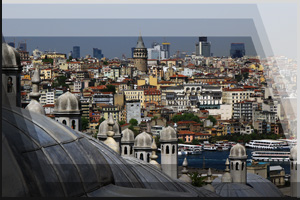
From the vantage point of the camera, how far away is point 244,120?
5.85 meters

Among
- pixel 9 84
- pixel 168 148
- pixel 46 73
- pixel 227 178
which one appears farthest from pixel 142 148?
pixel 9 84

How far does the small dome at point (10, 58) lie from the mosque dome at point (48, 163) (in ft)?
3.04

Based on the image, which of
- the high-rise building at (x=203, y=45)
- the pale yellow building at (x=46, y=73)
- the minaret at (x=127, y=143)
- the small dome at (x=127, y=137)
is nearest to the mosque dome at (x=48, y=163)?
the high-rise building at (x=203, y=45)

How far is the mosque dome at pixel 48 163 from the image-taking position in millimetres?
1323

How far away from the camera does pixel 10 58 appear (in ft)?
8.64

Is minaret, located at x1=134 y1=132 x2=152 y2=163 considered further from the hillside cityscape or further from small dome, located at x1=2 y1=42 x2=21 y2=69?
small dome, located at x1=2 y1=42 x2=21 y2=69

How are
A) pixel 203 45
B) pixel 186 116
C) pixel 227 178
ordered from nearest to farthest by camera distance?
pixel 203 45, pixel 227 178, pixel 186 116

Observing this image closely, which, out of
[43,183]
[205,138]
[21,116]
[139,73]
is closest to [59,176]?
[43,183]

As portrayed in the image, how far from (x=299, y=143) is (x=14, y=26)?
708mm

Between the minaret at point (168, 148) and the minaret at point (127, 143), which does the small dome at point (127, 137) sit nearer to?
the minaret at point (127, 143)

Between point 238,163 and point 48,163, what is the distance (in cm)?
666

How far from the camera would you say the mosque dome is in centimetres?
132

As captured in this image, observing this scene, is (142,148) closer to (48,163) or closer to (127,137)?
(127,137)

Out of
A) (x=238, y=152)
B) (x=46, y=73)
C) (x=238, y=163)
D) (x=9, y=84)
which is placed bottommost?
(x=238, y=163)
